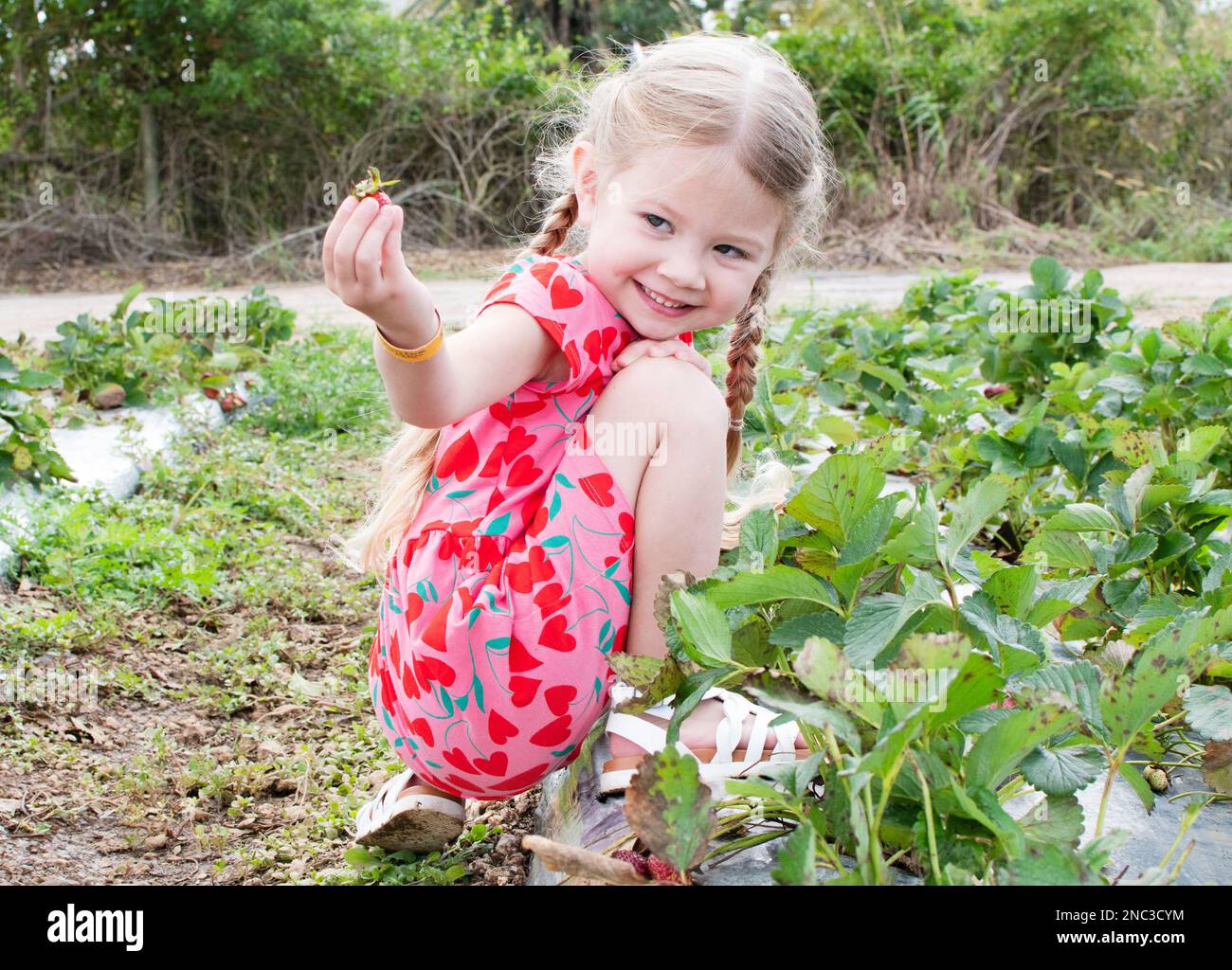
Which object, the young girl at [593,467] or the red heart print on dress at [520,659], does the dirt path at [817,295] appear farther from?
the red heart print on dress at [520,659]

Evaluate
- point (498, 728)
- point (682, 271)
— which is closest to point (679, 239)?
point (682, 271)

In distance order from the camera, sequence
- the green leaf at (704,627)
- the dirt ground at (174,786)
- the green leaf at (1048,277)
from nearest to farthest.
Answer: the green leaf at (704,627), the dirt ground at (174,786), the green leaf at (1048,277)

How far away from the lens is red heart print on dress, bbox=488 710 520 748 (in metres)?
1.49

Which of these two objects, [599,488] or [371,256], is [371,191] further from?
[599,488]

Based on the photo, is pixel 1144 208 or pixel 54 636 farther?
pixel 1144 208

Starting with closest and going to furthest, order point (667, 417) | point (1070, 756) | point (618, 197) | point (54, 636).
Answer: point (1070, 756)
point (667, 417)
point (618, 197)
point (54, 636)

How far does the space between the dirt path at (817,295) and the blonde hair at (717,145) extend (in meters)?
3.84

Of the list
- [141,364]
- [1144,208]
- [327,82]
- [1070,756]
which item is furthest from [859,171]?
[1070,756]

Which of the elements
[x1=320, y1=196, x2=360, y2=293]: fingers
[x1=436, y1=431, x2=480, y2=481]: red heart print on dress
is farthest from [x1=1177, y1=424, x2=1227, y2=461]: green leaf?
[x1=320, y1=196, x2=360, y2=293]: fingers

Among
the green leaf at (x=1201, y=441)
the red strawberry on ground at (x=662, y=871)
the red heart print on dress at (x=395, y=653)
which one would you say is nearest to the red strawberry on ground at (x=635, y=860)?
the red strawberry on ground at (x=662, y=871)

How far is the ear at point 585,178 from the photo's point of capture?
1736mm
